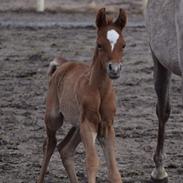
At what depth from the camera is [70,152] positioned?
6668 mm

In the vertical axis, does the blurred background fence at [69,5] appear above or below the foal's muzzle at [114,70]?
below

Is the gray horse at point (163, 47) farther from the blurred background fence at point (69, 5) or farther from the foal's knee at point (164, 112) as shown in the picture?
the blurred background fence at point (69, 5)

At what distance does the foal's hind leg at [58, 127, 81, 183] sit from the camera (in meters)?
6.61

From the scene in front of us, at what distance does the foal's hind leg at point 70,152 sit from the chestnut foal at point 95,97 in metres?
0.03

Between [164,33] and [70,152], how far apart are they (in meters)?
1.43

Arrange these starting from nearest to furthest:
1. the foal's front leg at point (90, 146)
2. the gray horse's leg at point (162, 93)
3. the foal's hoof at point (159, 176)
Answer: the foal's front leg at point (90, 146) → the foal's hoof at point (159, 176) → the gray horse's leg at point (162, 93)

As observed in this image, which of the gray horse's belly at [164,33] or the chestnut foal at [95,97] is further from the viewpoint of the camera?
the gray horse's belly at [164,33]

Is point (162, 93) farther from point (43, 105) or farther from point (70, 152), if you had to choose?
point (43, 105)

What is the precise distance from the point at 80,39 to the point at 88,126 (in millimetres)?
10091

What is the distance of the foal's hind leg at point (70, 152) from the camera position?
6.61 m

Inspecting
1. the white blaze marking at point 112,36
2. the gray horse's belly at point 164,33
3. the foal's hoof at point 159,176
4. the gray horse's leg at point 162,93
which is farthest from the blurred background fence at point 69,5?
the white blaze marking at point 112,36

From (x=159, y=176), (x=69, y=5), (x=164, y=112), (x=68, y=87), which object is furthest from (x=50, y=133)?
(x=69, y=5)

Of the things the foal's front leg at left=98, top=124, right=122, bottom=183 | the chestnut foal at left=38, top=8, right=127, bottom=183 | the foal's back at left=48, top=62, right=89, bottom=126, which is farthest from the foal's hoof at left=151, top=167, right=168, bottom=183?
the foal's front leg at left=98, top=124, right=122, bottom=183

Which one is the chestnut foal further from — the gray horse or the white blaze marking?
the gray horse
